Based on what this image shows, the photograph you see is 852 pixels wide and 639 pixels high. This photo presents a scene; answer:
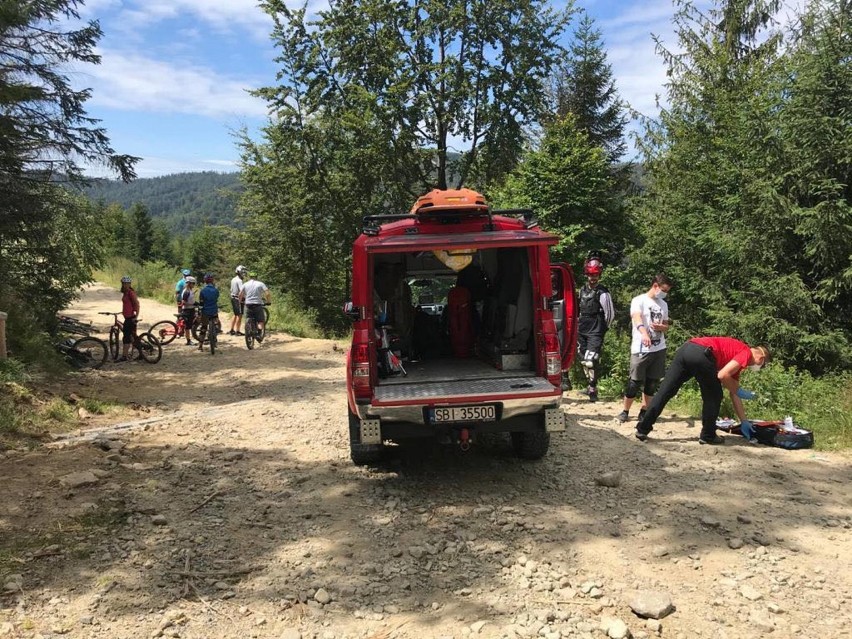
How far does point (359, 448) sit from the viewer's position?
5.59m

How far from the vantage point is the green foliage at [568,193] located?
12477mm

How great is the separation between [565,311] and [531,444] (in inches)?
56.6

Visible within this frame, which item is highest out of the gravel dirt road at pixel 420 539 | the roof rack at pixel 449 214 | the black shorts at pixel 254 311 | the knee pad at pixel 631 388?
the roof rack at pixel 449 214

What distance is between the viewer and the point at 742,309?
992 cm

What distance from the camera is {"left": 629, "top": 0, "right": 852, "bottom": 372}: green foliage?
9.05 meters

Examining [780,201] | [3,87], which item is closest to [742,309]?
[780,201]

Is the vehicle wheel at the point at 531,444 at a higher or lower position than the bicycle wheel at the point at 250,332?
lower

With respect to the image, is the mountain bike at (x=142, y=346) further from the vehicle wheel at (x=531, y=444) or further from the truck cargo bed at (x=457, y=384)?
the vehicle wheel at (x=531, y=444)

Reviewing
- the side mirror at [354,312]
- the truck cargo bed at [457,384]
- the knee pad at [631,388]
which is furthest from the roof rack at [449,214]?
the knee pad at [631,388]

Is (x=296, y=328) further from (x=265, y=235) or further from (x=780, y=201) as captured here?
(x=780, y=201)

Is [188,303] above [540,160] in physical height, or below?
below

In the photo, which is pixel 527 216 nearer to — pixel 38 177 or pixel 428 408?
pixel 428 408

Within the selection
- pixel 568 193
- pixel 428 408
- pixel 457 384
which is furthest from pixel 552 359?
pixel 568 193

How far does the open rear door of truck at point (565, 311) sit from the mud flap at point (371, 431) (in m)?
2.06
